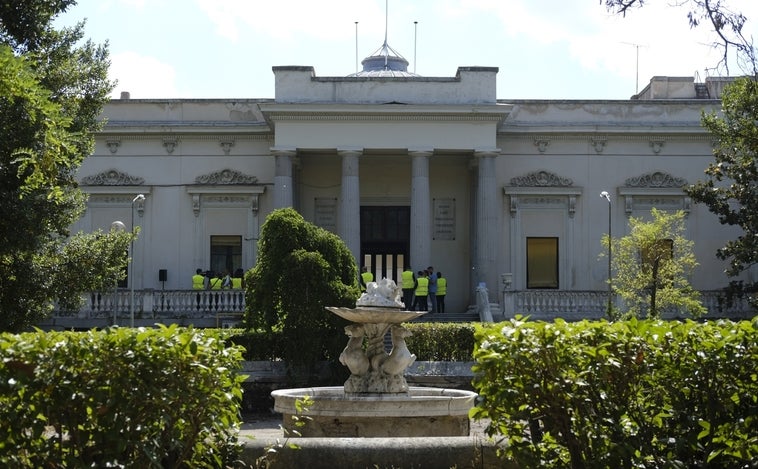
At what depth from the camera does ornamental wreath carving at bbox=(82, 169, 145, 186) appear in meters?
40.5

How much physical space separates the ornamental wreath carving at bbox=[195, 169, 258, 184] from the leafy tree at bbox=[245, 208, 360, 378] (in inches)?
600

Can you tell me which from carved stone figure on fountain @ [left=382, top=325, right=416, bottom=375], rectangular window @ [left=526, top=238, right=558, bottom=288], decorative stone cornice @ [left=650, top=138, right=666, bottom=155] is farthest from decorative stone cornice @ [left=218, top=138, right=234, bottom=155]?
carved stone figure on fountain @ [left=382, top=325, right=416, bottom=375]

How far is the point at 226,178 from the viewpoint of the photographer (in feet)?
134

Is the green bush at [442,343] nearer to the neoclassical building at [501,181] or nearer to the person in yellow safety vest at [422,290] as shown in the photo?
the person in yellow safety vest at [422,290]

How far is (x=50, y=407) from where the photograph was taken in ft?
26.3

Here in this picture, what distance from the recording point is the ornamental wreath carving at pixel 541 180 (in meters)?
40.7

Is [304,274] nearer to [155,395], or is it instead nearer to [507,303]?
[507,303]

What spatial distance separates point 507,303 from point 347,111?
8.35 metres

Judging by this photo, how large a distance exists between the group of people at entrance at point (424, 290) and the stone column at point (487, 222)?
1511 mm

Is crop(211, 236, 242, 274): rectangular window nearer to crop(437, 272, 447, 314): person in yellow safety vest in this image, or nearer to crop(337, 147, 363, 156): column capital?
crop(337, 147, 363, 156): column capital

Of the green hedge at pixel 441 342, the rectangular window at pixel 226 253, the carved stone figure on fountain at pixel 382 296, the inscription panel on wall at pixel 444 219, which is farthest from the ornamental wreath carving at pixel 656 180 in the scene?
the carved stone figure on fountain at pixel 382 296

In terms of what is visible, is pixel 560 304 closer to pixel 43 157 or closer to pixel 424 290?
pixel 424 290

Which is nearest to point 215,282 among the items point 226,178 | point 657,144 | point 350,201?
point 226,178

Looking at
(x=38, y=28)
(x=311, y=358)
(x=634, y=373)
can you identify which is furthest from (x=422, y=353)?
(x=634, y=373)
